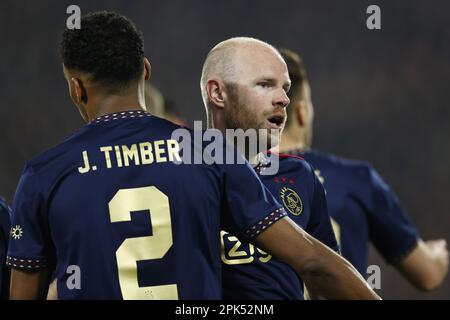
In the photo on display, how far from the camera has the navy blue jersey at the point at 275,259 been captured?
2.46 meters

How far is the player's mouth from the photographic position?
2.62 meters

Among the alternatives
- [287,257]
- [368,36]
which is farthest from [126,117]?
[368,36]

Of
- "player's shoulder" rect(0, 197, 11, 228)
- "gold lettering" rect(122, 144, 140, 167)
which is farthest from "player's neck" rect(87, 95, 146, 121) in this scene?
"player's shoulder" rect(0, 197, 11, 228)

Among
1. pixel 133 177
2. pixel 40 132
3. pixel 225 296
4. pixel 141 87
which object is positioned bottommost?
pixel 40 132

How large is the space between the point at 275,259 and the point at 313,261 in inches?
16.2

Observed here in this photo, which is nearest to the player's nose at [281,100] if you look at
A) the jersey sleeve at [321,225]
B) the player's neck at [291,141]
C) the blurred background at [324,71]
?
the jersey sleeve at [321,225]

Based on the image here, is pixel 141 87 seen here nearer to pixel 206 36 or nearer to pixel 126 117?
pixel 126 117

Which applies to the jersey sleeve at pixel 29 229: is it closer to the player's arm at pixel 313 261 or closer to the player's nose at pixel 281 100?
the player's arm at pixel 313 261

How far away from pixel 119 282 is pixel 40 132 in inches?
263

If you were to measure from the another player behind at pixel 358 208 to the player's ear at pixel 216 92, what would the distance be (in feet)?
3.34

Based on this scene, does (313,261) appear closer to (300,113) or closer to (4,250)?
(4,250)

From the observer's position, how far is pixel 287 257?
2.08m

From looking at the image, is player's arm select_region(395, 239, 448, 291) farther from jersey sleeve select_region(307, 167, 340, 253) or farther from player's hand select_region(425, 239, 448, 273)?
jersey sleeve select_region(307, 167, 340, 253)

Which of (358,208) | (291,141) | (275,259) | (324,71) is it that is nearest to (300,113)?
(291,141)
